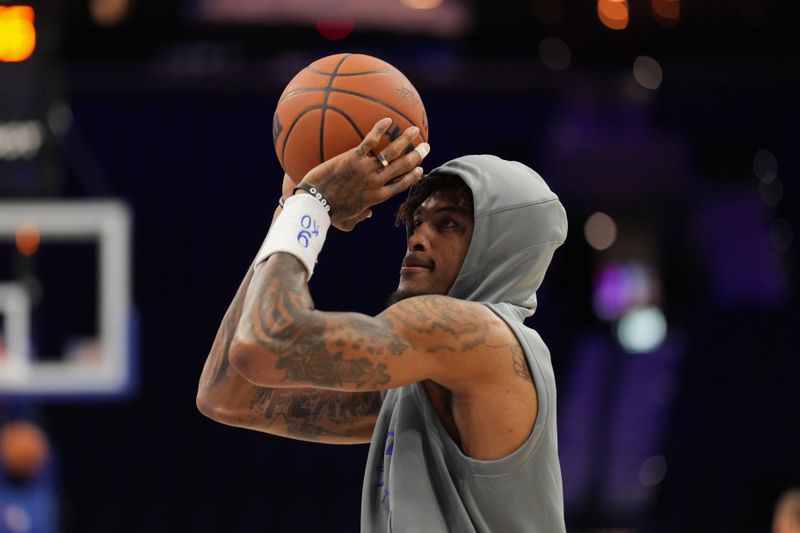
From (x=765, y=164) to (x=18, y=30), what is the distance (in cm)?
881

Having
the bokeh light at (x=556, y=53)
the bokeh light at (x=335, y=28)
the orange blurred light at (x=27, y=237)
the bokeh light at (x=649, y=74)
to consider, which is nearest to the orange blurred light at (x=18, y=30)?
the orange blurred light at (x=27, y=237)

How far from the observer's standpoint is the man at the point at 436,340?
244cm

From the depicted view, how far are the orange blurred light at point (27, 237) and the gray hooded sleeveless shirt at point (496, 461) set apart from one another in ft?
17.6

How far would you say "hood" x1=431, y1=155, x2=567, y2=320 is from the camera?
8.64 feet

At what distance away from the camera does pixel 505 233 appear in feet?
8.65

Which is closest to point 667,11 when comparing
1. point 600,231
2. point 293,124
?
point 600,231

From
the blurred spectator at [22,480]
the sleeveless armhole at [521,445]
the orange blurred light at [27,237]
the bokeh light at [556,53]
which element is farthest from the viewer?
the bokeh light at [556,53]

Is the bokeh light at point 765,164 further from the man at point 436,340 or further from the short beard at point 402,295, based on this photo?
the short beard at point 402,295

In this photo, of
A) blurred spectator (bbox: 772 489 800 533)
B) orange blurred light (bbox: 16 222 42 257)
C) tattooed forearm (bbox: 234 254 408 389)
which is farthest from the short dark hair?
orange blurred light (bbox: 16 222 42 257)

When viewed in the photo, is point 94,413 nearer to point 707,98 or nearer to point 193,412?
point 193,412

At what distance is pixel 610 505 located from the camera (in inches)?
441

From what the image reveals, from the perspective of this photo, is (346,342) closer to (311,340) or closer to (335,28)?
(311,340)

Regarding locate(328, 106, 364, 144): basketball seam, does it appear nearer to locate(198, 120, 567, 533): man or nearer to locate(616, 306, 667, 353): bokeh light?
locate(198, 120, 567, 533): man

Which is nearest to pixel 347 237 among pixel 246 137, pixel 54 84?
pixel 246 137
